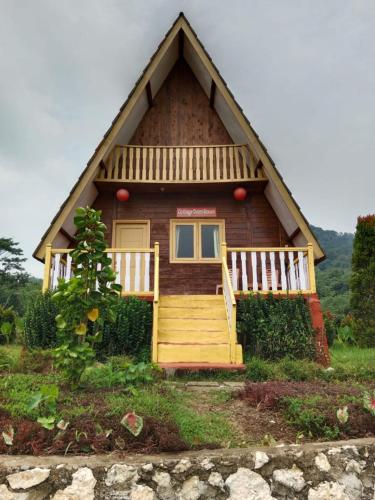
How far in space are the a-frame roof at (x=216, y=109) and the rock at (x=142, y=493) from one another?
24.0ft

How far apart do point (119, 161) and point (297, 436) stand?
9.19 m

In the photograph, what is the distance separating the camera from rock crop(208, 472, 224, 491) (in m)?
3.07

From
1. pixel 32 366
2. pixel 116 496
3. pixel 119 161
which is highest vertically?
pixel 119 161

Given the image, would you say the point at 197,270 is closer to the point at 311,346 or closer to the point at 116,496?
the point at 311,346

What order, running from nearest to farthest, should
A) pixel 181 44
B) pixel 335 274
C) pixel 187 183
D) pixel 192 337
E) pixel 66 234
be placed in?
pixel 192 337 < pixel 66 234 < pixel 187 183 < pixel 181 44 < pixel 335 274

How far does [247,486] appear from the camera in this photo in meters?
3.09

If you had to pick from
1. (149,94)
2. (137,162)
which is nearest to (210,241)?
(137,162)

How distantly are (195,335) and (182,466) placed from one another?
179 inches

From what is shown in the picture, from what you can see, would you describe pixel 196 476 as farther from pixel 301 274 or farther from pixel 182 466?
pixel 301 274

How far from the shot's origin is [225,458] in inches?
126

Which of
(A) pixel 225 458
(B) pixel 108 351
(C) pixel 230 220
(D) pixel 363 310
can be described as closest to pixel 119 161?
(C) pixel 230 220

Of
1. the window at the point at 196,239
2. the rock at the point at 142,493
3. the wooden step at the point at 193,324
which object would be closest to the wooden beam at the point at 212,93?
the window at the point at 196,239

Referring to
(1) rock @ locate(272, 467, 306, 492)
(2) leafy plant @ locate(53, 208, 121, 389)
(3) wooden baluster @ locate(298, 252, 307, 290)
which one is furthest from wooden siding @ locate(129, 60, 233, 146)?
(1) rock @ locate(272, 467, 306, 492)

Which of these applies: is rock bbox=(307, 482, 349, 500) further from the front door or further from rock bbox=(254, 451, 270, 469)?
the front door
